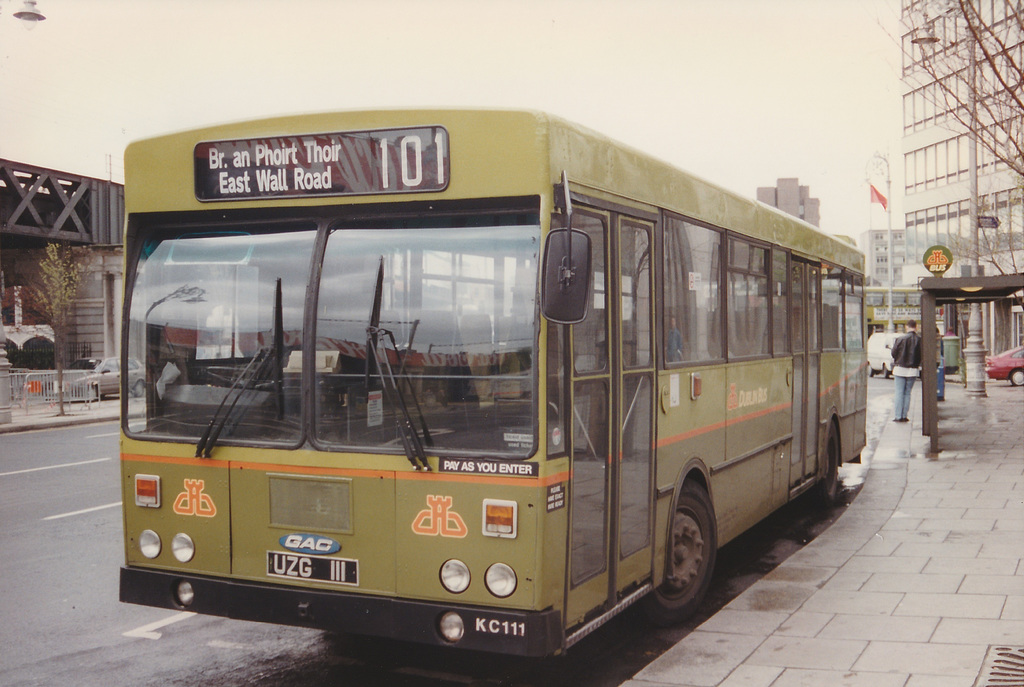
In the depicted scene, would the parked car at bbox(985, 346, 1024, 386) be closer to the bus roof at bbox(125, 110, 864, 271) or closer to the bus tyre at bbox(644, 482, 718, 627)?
the bus tyre at bbox(644, 482, 718, 627)

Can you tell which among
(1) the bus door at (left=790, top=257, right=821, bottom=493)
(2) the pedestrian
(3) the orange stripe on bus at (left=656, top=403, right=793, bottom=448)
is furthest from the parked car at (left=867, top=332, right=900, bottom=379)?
(3) the orange stripe on bus at (left=656, top=403, right=793, bottom=448)

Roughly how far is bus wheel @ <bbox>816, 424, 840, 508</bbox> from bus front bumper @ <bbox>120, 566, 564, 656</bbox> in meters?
7.10

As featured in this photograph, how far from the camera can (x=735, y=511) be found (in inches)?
297

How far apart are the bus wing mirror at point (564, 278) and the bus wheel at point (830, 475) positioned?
284 inches

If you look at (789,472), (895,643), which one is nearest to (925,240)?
(789,472)

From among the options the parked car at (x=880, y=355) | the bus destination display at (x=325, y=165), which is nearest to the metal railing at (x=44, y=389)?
the bus destination display at (x=325, y=165)

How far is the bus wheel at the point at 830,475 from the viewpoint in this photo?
10.9 m

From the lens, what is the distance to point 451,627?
4594mm

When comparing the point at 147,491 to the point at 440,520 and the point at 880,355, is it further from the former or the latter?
the point at 880,355

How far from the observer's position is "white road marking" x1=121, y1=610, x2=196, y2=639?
252 inches

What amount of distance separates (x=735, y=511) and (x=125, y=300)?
15.3ft

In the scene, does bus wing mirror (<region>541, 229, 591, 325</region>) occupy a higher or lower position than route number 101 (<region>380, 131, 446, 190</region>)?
lower

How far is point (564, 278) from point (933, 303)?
40.7 feet

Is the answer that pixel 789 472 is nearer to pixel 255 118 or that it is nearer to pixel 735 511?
pixel 735 511
